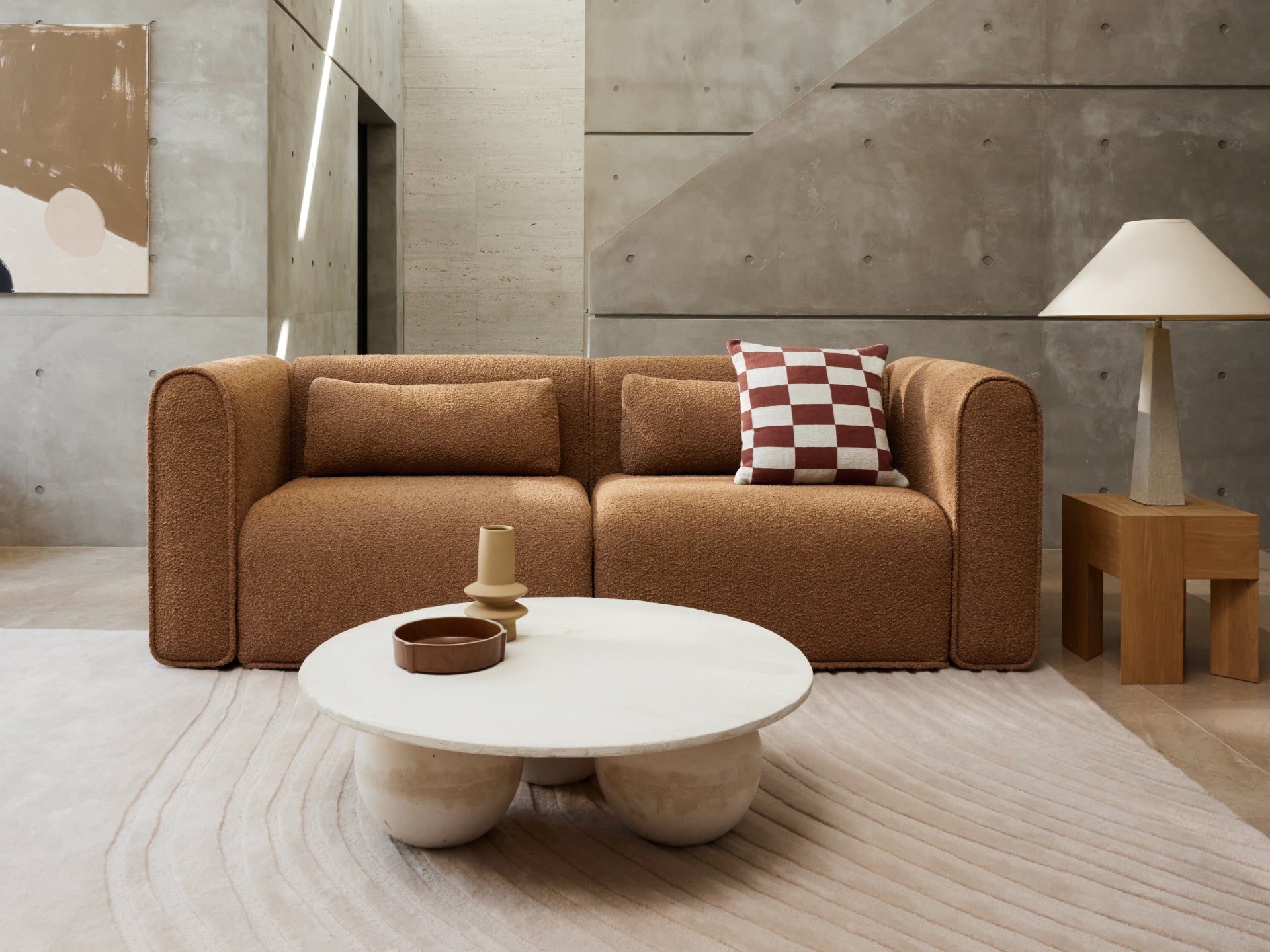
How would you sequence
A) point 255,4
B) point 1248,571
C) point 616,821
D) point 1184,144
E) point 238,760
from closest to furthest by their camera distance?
point 616,821, point 238,760, point 1248,571, point 255,4, point 1184,144

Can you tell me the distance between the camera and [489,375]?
3350 mm

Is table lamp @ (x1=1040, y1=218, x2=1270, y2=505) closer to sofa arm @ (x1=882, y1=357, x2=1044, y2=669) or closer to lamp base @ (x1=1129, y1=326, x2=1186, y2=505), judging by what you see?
lamp base @ (x1=1129, y1=326, x2=1186, y2=505)

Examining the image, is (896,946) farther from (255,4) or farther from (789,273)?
(255,4)

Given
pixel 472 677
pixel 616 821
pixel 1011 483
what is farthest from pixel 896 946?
pixel 1011 483

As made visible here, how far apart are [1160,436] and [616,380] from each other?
1513 millimetres

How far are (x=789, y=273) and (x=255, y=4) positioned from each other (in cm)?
229

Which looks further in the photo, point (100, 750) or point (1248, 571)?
point (1248, 571)

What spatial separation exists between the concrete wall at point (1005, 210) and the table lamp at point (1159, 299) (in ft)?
5.44

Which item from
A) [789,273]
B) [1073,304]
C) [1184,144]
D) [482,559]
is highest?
[1184,144]

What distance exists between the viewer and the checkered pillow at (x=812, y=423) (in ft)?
9.65

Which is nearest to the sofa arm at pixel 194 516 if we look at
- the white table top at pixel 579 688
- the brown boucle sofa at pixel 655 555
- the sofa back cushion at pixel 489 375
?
the brown boucle sofa at pixel 655 555

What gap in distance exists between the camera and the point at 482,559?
1851mm

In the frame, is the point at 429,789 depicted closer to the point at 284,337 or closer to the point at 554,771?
the point at 554,771

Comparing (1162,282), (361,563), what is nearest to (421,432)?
(361,563)
